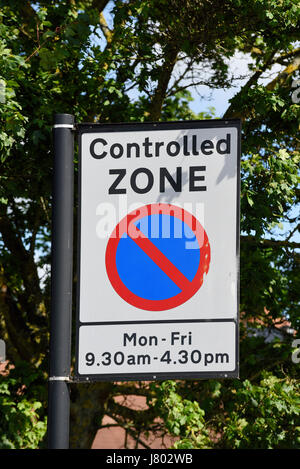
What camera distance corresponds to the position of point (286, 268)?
1141cm

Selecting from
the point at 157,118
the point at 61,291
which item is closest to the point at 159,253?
the point at 61,291

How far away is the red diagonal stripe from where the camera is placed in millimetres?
2756

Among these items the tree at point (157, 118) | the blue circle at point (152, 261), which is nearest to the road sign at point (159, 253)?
the blue circle at point (152, 261)

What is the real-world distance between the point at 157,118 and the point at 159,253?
7970 millimetres

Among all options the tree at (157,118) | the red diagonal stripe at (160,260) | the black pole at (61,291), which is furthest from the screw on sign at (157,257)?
the tree at (157,118)

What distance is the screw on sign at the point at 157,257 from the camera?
9.03 feet

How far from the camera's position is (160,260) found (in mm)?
2773

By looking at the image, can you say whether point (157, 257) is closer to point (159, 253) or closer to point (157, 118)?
point (159, 253)

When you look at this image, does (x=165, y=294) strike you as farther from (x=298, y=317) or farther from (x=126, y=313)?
(x=298, y=317)

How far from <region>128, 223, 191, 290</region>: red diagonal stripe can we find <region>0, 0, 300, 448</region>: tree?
543 cm

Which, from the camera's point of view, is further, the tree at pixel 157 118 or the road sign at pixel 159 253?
the tree at pixel 157 118

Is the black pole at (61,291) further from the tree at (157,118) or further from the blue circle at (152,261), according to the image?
the tree at (157,118)

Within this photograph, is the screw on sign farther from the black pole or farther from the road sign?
the black pole

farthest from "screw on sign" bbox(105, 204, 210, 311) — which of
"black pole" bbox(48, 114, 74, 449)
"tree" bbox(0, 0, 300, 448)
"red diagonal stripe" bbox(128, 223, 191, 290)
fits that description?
"tree" bbox(0, 0, 300, 448)
